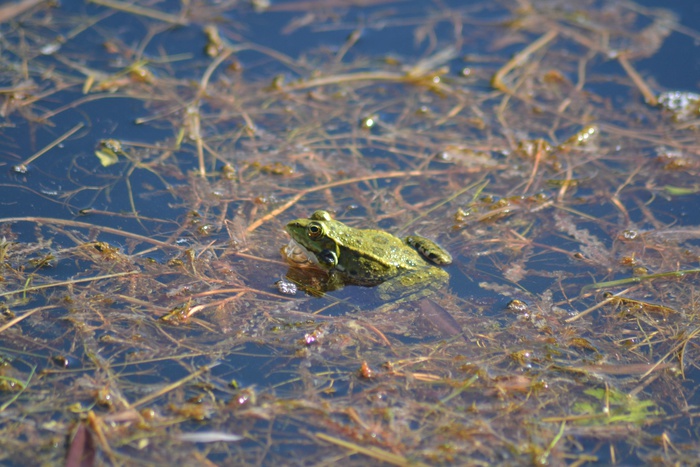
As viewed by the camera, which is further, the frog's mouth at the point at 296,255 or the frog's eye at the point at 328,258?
the frog's mouth at the point at 296,255

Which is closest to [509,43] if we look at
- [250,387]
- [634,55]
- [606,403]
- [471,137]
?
[634,55]

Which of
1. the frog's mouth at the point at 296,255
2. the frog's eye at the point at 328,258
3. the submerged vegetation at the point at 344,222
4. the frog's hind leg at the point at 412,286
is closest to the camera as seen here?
the submerged vegetation at the point at 344,222

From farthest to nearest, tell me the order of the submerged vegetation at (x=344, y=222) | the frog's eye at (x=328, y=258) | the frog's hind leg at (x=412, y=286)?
the frog's eye at (x=328, y=258) → the frog's hind leg at (x=412, y=286) → the submerged vegetation at (x=344, y=222)

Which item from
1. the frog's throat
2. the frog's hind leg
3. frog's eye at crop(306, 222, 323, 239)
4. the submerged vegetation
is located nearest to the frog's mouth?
the frog's throat

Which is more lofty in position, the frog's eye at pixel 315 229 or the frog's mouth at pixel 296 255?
the frog's eye at pixel 315 229

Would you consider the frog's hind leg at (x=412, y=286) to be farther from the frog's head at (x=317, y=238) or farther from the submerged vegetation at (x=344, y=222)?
the frog's head at (x=317, y=238)

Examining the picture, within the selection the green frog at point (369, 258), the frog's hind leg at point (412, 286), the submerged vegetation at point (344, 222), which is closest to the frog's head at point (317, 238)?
the green frog at point (369, 258)

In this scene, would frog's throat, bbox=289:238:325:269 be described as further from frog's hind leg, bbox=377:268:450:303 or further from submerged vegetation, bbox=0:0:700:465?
frog's hind leg, bbox=377:268:450:303

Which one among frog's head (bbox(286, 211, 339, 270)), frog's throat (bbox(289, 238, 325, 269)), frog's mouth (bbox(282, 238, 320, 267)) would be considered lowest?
frog's mouth (bbox(282, 238, 320, 267))
